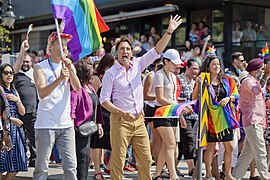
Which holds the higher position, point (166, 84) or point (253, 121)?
point (166, 84)

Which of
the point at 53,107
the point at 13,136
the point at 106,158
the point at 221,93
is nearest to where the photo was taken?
the point at 53,107

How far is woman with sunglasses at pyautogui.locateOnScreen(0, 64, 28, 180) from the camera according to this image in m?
7.95

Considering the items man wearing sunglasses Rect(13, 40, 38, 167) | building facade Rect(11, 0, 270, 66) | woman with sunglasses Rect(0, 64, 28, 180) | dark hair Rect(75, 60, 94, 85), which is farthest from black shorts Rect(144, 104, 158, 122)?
building facade Rect(11, 0, 270, 66)

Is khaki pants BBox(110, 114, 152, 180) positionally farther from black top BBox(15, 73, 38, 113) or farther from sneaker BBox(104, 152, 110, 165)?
black top BBox(15, 73, 38, 113)

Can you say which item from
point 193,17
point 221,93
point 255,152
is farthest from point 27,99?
point 193,17

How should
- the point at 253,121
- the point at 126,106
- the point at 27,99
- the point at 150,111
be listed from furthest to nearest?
the point at 27,99, the point at 150,111, the point at 253,121, the point at 126,106

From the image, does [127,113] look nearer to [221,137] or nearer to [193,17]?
[221,137]

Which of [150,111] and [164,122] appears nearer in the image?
[164,122]

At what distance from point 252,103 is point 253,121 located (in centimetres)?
30

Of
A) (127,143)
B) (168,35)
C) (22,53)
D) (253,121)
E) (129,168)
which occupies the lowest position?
(129,168)

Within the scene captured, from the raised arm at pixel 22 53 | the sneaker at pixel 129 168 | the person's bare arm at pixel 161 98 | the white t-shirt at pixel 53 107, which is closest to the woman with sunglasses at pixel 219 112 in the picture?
the person's bare arm at pixel 161 98

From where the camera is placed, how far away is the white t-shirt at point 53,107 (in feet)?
21.0

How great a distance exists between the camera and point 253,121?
8164mm

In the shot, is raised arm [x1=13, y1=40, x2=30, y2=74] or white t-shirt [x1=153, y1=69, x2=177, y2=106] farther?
white t-shirt [x1=153, y1=69, x2=177, y2=106]
